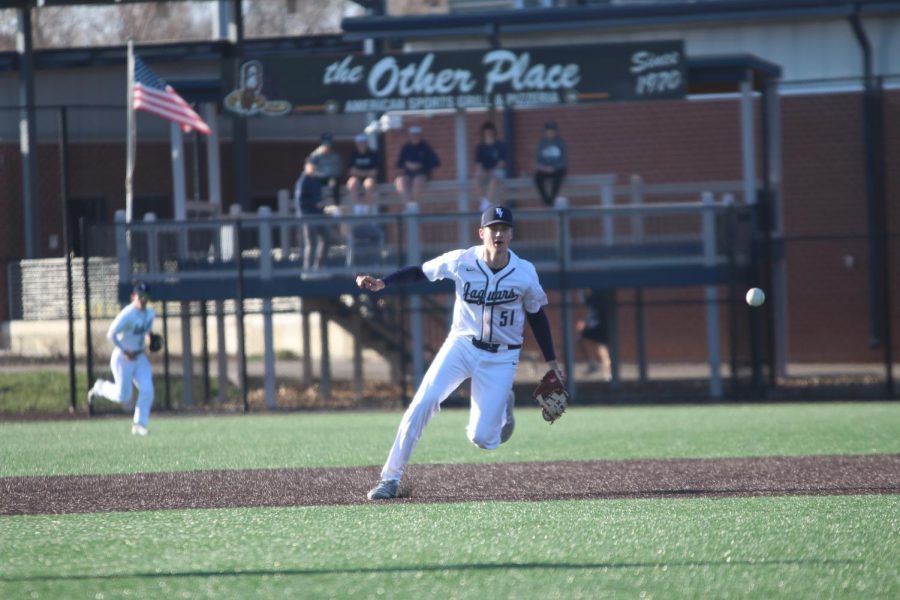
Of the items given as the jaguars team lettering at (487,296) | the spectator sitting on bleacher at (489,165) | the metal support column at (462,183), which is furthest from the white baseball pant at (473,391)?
the spectator sitting on bleacher at (489,165)

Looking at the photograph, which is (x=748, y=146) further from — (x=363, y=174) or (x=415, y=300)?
(x=363, y=174)

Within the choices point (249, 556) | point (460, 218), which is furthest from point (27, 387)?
point (249, 556)

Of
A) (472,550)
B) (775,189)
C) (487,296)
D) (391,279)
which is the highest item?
(775,189)

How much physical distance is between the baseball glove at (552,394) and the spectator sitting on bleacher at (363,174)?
1116 cm

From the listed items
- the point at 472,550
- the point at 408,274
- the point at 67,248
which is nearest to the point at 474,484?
the point at 408,274

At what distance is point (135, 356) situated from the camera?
16.6m

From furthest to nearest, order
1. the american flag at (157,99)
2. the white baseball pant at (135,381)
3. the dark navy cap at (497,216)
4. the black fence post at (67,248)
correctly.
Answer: the american flag at (157,99), the black fence post at (67,248), the white baseball pant at (135,381), the dark navy cap at (497,216)

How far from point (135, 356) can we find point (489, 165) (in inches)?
281

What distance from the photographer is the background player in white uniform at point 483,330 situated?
31.5ft

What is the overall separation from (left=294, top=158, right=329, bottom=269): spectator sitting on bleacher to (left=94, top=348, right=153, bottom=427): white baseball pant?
15.3 ft

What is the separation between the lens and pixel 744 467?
38.2 feet

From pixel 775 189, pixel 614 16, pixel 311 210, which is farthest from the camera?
pixel 614 16

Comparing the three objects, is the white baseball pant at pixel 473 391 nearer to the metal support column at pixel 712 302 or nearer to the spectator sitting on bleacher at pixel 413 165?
the metal support column at pixel 712 302

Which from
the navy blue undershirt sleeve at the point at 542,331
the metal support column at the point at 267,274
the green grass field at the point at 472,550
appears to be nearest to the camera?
the green grass field at the point at 472,550
